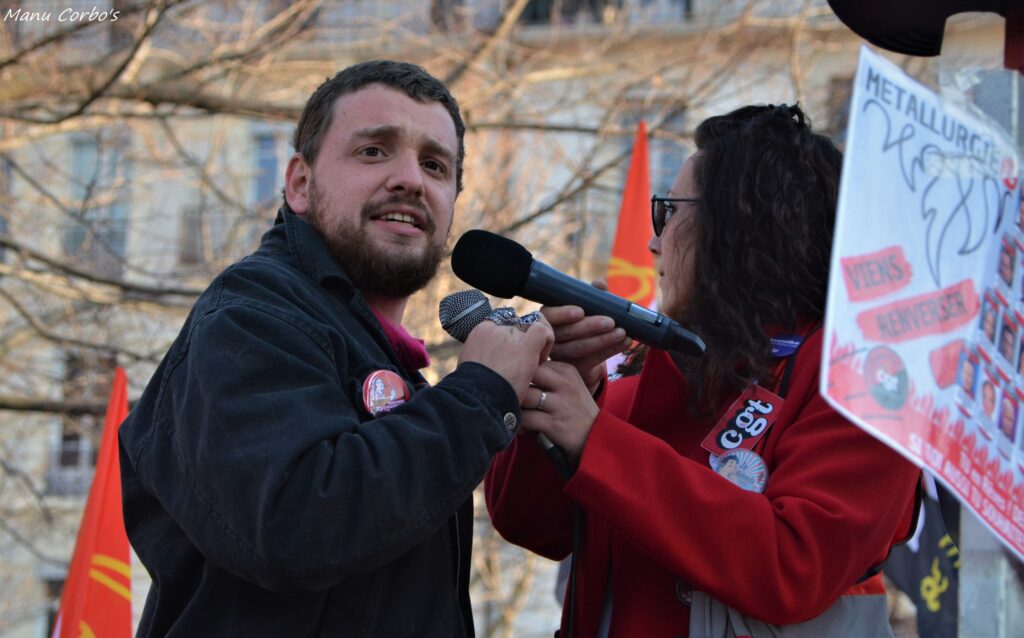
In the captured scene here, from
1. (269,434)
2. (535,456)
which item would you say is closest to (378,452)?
(269,434)

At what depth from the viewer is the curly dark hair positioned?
264cm

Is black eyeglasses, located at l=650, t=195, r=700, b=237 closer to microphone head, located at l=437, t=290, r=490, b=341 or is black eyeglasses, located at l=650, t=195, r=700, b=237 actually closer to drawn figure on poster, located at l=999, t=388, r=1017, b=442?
microphone head, located at l=437, t=290, r=490, b=341

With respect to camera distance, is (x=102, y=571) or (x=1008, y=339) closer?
(x=1008, y=339)

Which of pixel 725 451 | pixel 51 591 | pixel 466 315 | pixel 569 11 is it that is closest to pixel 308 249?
pixel 466 315

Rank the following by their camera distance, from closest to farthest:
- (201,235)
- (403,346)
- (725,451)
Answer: (725,451) → (403,346) → (201,235)

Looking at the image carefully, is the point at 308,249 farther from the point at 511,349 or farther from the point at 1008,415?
the point at 1008,415

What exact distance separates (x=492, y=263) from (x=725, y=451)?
0.65m

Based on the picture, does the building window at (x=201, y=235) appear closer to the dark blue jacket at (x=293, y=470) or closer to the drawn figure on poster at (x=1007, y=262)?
the dark blue jacket at (x=293, y=470)

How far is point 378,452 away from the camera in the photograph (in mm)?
2049

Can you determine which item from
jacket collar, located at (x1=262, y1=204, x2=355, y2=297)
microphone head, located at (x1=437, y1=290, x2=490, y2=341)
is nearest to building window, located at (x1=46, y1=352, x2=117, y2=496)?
jacket collar, located at (x1=262, y1=204, x2=355, y2=297)

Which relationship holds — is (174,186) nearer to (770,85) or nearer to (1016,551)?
(770,85)

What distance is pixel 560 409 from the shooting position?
94.8 inches

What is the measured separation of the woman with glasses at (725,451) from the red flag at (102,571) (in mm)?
2016

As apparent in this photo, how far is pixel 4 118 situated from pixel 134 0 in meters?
1.21
